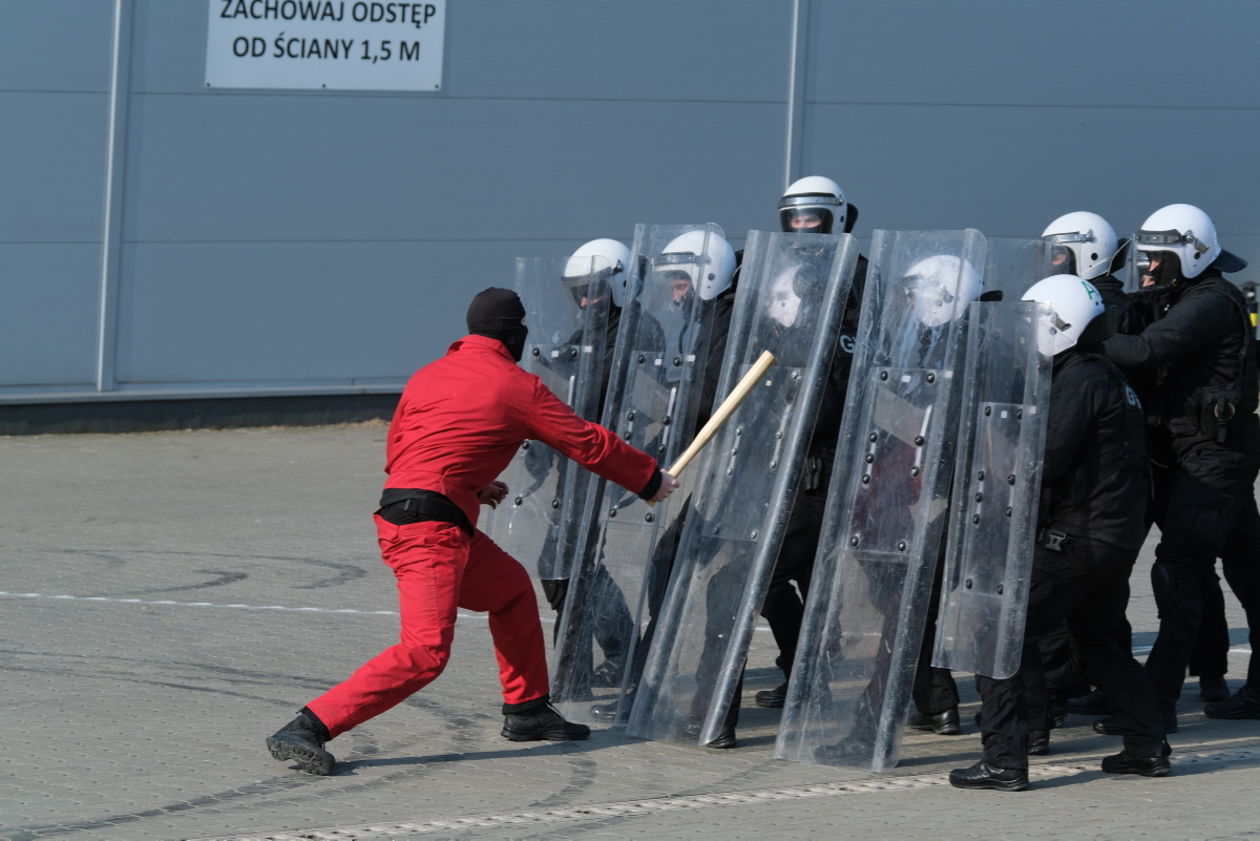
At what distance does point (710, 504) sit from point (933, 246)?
4.13ft

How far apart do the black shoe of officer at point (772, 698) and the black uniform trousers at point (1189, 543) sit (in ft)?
4.82

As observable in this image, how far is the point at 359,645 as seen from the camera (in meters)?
8.12

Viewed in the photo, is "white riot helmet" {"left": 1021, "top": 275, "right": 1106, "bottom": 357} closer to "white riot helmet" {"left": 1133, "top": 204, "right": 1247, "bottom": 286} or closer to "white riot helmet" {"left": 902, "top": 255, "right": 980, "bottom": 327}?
"white riot helmet" {"left": 902, "top": 255, "right": 980, "bottom": 327}

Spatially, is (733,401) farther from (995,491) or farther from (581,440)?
(995,491)

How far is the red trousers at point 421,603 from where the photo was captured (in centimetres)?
605

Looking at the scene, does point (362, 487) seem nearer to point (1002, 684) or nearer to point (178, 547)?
point (178, 547)

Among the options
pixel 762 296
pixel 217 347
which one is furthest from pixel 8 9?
pixel 762 296

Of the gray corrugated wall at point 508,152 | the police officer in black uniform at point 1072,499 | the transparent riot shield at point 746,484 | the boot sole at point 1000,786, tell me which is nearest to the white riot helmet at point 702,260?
the transparent riot shield at point 746,484

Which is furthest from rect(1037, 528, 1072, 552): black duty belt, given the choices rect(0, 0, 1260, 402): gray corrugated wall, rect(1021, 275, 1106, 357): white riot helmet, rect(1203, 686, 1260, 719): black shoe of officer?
rect(0, 0, 1260, 402): gray corrugated wall

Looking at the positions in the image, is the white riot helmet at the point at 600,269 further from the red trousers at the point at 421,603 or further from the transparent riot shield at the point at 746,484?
the red trousers at the point at 421,603

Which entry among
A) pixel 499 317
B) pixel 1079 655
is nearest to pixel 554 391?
pixel 499 317

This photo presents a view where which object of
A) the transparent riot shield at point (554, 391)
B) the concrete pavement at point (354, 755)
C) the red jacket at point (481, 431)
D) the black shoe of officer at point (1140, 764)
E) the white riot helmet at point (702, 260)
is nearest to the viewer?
the concrete pavement at point (354, 755)

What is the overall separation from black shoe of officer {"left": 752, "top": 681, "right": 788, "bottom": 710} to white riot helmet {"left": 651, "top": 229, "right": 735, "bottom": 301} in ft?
5.59

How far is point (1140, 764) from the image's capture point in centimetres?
639
